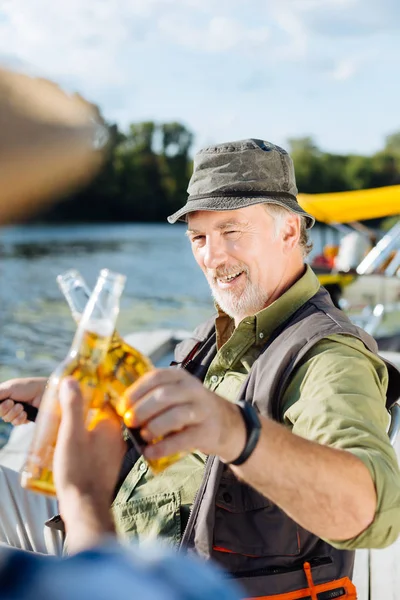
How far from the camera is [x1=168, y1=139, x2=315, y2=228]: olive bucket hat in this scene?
1.92 m

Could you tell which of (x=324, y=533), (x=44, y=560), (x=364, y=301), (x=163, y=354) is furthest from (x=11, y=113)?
(x=364, y=301)

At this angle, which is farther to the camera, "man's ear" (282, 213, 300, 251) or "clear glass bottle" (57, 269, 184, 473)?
"man's ear" (282, 213, 300, 251)

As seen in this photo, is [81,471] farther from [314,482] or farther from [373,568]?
[373,568]

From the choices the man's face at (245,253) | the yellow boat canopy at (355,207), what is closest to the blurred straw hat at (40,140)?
the man's face at (245,253)

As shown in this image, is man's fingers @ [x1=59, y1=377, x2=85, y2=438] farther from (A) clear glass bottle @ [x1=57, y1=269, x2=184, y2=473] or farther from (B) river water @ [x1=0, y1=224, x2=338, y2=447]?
(B) river water @ [x1=0, y1=224, x2=338, y2=447]

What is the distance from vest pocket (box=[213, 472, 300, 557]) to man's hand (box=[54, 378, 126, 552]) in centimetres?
67

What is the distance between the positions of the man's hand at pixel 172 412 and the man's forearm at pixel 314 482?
0.46 ft

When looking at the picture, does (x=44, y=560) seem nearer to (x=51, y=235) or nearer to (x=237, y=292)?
(x=237, y=292)

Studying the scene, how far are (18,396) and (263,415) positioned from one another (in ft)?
Result: 2.17

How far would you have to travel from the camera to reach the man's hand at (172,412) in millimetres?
921

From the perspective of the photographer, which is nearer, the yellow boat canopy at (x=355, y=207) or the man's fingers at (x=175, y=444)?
the man's fingers at (x=175, y=444)

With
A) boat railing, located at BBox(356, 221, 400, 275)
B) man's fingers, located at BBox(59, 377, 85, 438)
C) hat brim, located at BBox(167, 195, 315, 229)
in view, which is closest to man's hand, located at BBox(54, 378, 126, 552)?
man's fingers, located at BBox(59, 377, 85, 438)

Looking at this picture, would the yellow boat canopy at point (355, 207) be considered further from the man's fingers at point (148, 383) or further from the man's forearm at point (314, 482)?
the man's fingers at point (148, 383)

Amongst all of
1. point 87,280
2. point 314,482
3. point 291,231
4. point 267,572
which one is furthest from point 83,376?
point 87,280
